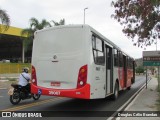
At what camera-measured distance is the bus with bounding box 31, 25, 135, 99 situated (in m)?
11.0

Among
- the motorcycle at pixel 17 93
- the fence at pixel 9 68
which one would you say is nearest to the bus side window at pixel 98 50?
the motorcycle at pixel 17 93

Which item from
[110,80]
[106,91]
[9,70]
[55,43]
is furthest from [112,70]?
[9,70]

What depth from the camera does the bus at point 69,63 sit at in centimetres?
1099

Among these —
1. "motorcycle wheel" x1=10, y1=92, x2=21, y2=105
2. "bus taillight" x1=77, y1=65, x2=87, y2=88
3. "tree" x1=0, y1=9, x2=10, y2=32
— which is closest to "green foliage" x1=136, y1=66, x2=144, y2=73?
"tree" x1=0, y1=9, x2=10, y2=32

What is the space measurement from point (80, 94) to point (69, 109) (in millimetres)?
1765

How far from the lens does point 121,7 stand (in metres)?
19.2

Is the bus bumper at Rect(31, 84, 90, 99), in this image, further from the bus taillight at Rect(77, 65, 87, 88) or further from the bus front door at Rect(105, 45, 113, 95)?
the bus front door at Rect(105, 45, 113, 95)

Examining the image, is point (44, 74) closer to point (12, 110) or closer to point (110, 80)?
point (12, 110)

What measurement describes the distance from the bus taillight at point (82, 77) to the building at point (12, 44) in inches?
788

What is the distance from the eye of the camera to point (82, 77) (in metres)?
11.0

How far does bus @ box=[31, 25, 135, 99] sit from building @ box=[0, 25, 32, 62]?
730 inches

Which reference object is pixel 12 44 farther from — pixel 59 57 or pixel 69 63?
pixel 69 63

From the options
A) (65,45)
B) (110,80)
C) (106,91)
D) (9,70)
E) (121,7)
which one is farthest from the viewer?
(9,70)

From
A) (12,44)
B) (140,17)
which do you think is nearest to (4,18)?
(140,17)
